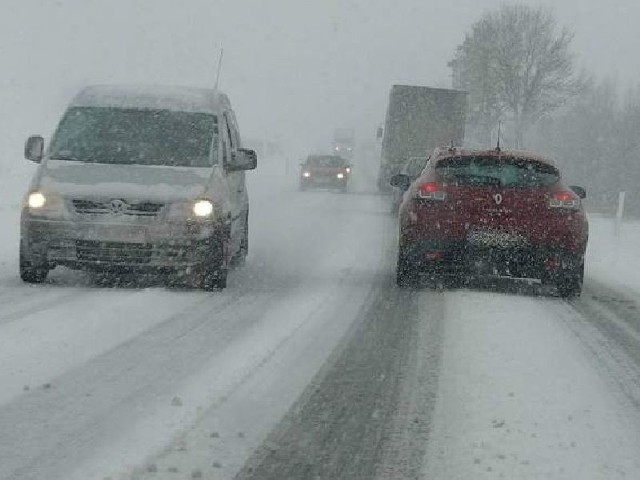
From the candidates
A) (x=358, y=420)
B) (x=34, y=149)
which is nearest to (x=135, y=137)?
(x=34, y=149)

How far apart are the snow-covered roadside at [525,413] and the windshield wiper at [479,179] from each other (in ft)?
8.67

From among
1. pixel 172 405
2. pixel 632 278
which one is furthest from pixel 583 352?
pixel 632 278

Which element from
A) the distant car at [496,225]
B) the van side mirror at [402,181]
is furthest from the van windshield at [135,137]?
the van side mirror at [402,181]

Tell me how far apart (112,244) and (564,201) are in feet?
14.0

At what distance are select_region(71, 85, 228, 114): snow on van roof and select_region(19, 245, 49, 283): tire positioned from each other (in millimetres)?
2135

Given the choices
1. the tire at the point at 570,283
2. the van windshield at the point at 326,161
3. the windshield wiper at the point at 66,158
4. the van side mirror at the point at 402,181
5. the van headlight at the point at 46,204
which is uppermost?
the windshield wiper at the point at 66,158

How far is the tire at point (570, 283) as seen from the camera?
1107 cm

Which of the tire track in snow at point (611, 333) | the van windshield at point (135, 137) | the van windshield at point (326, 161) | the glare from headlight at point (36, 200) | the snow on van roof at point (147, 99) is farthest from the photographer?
the van windshield at point (326, 161)

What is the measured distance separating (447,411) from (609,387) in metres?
1.30

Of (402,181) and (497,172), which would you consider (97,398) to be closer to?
(497,172)

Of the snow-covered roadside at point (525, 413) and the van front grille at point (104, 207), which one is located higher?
the van front grille at point (104, 207)

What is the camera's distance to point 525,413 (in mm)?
5602

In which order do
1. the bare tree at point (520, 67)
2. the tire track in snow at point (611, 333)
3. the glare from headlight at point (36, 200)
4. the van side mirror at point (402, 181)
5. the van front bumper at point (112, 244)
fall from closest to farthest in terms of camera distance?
the tire track in snow at point (611, 333), the van front bumper at point (112, 244), the glare from headlight at point (36, 200), the van side mirror at point (402, 181), the bare tree at point (520, 67)

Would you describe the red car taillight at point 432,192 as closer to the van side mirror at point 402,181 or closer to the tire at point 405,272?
the tire at point 405,272
